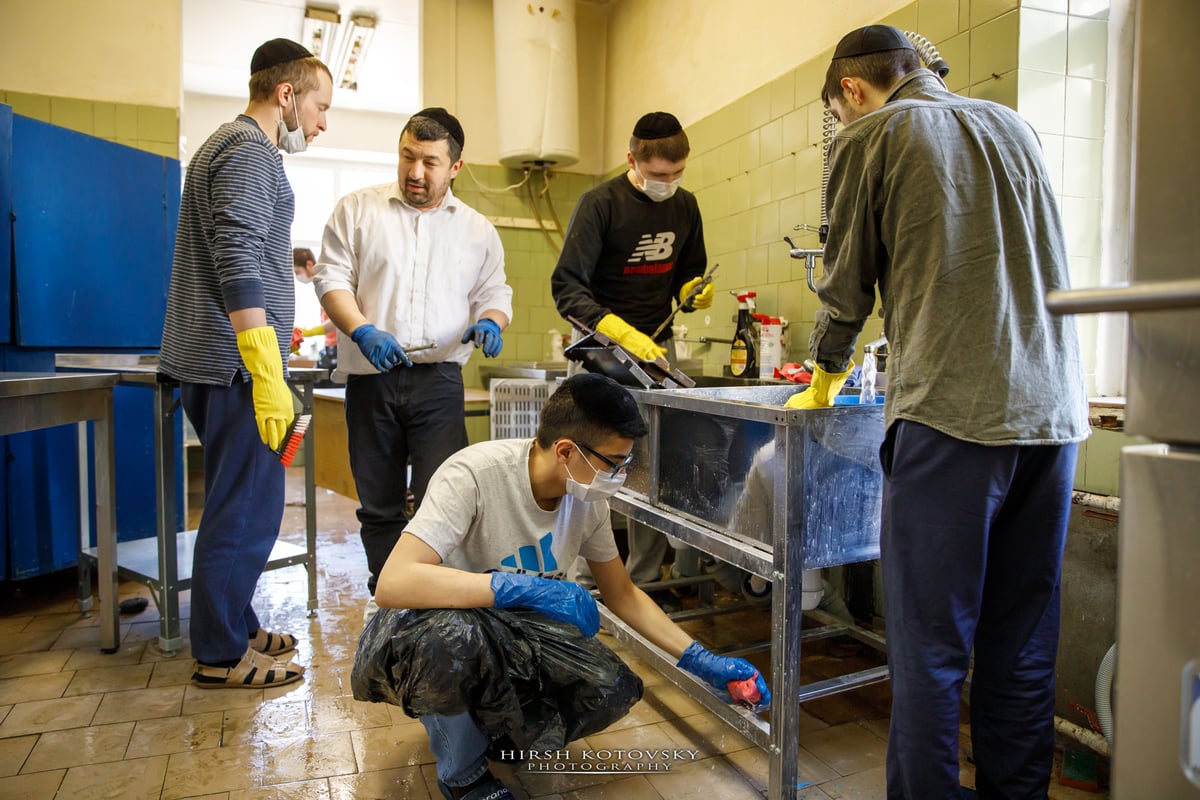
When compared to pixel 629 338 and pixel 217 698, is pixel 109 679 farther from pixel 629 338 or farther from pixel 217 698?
pixel 629 338

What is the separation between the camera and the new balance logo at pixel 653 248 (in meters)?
2.52

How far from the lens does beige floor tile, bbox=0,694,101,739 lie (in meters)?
1.78

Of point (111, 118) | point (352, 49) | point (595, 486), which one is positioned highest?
point (352, 49)

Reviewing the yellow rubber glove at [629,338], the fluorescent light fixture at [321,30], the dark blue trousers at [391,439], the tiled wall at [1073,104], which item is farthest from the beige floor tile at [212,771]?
the fluorescent light fixture at [321,30]

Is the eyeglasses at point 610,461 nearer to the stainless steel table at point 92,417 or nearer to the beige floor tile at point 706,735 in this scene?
the beige floor tile at point 706,735

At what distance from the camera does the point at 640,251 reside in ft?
8.29

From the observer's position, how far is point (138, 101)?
11.2 feet

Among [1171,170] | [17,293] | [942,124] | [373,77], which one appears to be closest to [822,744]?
[942,124]

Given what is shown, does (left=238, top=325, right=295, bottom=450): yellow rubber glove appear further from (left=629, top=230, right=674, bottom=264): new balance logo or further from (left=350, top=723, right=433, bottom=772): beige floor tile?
(left=629, top=230, right=674, bottom=264): new balance logo

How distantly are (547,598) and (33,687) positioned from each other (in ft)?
5.16

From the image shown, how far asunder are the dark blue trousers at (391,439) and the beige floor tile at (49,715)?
725 millimetres

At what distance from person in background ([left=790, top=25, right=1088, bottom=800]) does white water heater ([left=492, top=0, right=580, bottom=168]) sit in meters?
2.92

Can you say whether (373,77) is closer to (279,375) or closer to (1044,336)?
(279,375)

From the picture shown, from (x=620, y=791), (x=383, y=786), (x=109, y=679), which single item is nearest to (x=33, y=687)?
(x=109, y=679)
